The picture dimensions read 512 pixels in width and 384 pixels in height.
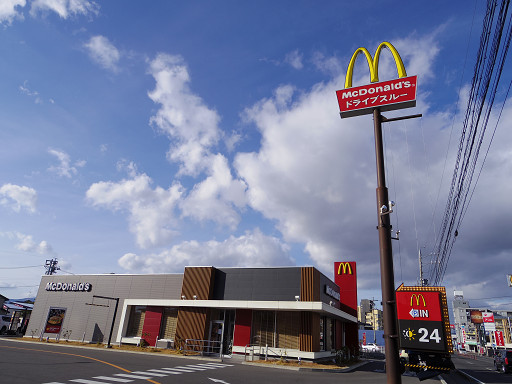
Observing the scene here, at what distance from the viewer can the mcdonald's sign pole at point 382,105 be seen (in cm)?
763

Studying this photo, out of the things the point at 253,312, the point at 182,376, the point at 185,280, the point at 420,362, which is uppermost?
the point at 185,280

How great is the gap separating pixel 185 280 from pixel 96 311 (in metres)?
11.5

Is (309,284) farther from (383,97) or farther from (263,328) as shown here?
(383,97)

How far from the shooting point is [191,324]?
1081 inches

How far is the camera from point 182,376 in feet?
48.5

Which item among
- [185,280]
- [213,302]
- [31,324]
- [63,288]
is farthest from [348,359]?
[31,324]

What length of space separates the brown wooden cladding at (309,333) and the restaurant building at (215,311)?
68 millimetres

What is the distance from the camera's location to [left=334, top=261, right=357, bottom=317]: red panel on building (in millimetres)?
34594

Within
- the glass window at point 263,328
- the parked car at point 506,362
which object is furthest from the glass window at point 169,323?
the parked car at point 506,362

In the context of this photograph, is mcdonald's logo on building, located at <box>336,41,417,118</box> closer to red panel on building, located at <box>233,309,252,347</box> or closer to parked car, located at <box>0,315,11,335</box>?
red panel on building, located at <box>233,309,252,347</box>

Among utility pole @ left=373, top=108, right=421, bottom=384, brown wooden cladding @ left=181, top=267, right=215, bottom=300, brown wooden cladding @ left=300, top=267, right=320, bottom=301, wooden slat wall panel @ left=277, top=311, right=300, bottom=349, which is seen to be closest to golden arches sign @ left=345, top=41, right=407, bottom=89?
utility pole @ left=373, top=108, right=421, bottom=384

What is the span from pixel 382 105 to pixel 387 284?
599cm

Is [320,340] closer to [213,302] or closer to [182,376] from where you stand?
[213,302]

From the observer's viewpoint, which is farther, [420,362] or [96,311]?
[96,311]
